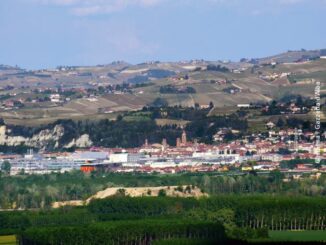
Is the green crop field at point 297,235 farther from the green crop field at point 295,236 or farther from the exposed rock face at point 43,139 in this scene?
the exposed rock face at point 43,139

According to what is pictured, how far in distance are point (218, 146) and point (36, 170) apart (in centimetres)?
1795

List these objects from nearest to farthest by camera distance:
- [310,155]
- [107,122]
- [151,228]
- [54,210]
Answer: [151,228] < [54,210] < [310,155] < [107,122]

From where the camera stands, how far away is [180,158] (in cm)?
14500

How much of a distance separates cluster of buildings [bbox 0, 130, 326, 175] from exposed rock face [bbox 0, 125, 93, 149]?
10.5m

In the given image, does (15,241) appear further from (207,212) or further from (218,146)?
(218,146)

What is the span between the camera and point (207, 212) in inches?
3706

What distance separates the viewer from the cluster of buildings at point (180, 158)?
452ft

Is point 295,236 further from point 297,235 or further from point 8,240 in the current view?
point 8,240

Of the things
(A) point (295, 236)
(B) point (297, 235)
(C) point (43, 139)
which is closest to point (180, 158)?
(C) point (43, 139)

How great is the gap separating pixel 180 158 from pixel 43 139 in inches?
1084

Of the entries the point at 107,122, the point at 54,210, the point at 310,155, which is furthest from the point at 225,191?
the point at 107,122

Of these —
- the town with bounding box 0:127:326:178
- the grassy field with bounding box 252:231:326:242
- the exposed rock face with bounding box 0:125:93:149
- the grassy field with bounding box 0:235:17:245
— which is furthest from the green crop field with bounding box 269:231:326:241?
the exposed rock face with bounding box 0:125:93:149

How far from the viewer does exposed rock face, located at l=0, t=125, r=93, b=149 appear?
167 metres

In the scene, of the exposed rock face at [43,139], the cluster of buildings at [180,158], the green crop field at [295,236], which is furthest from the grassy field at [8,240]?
the exposed rock face at [43,139]
